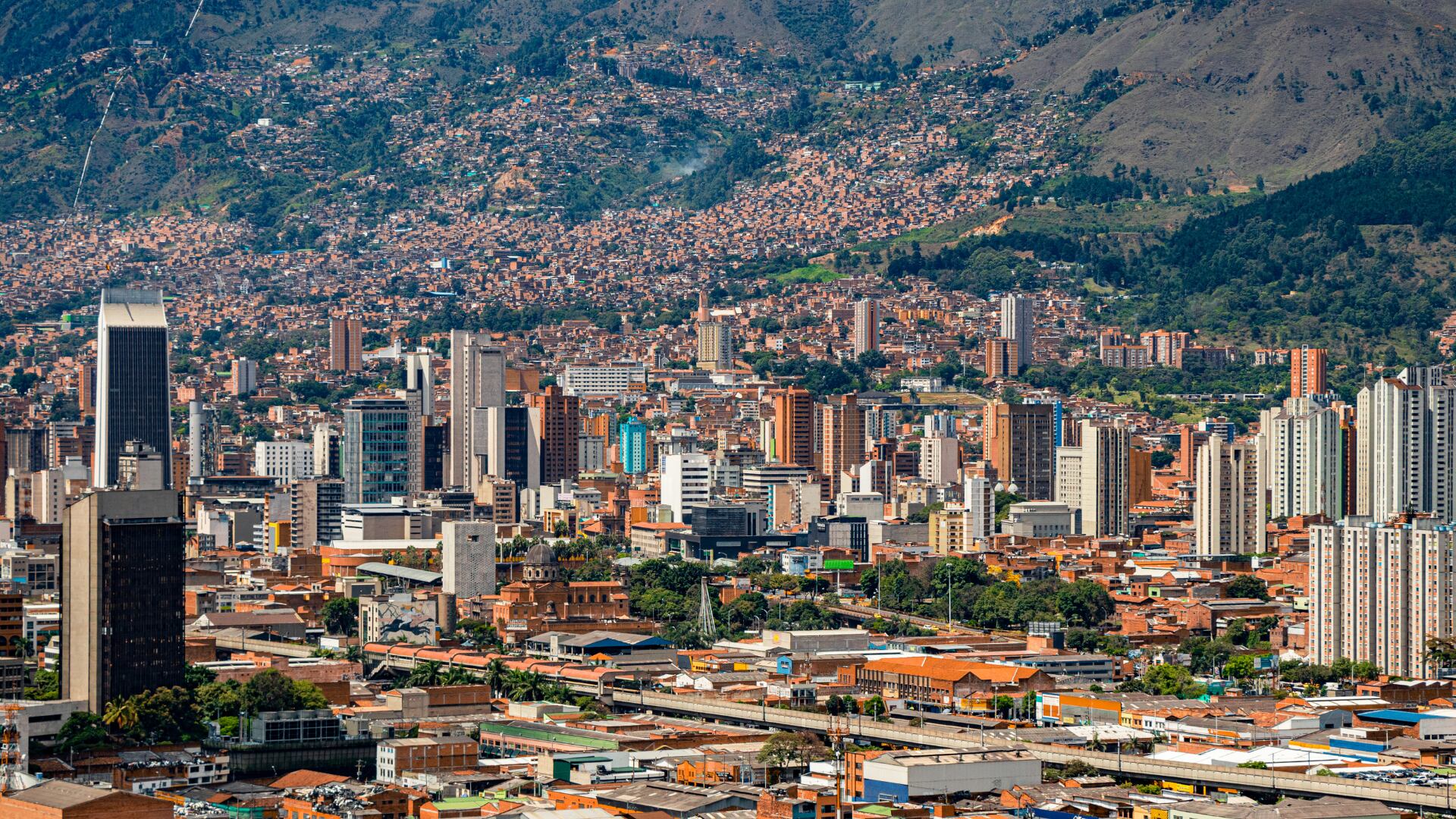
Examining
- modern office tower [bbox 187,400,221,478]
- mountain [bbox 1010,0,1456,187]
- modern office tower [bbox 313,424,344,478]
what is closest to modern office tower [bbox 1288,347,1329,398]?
mountain [bbox 1010,0,1456,187]

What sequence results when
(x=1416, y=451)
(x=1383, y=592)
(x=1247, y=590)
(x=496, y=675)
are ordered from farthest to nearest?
(x=1416, y=451)
(x=1247, y=590)
(x=1383, y=592)
(x=496, y=675)

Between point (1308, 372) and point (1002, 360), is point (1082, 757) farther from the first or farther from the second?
point (1002, 360)

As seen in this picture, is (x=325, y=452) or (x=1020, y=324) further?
(x=1020, y=324)

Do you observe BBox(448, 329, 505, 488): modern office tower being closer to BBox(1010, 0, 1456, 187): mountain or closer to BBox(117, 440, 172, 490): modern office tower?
BBox(117, 440, 172, 490): modern office tower

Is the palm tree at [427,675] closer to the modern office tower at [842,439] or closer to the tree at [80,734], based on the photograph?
the tree at [80,734]

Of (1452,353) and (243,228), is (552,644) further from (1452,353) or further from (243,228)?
(243,228)

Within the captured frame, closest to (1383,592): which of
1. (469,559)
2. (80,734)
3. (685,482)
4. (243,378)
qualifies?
(469,559)

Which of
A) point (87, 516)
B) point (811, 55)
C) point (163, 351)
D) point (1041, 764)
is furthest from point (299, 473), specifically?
point (811, 55)
